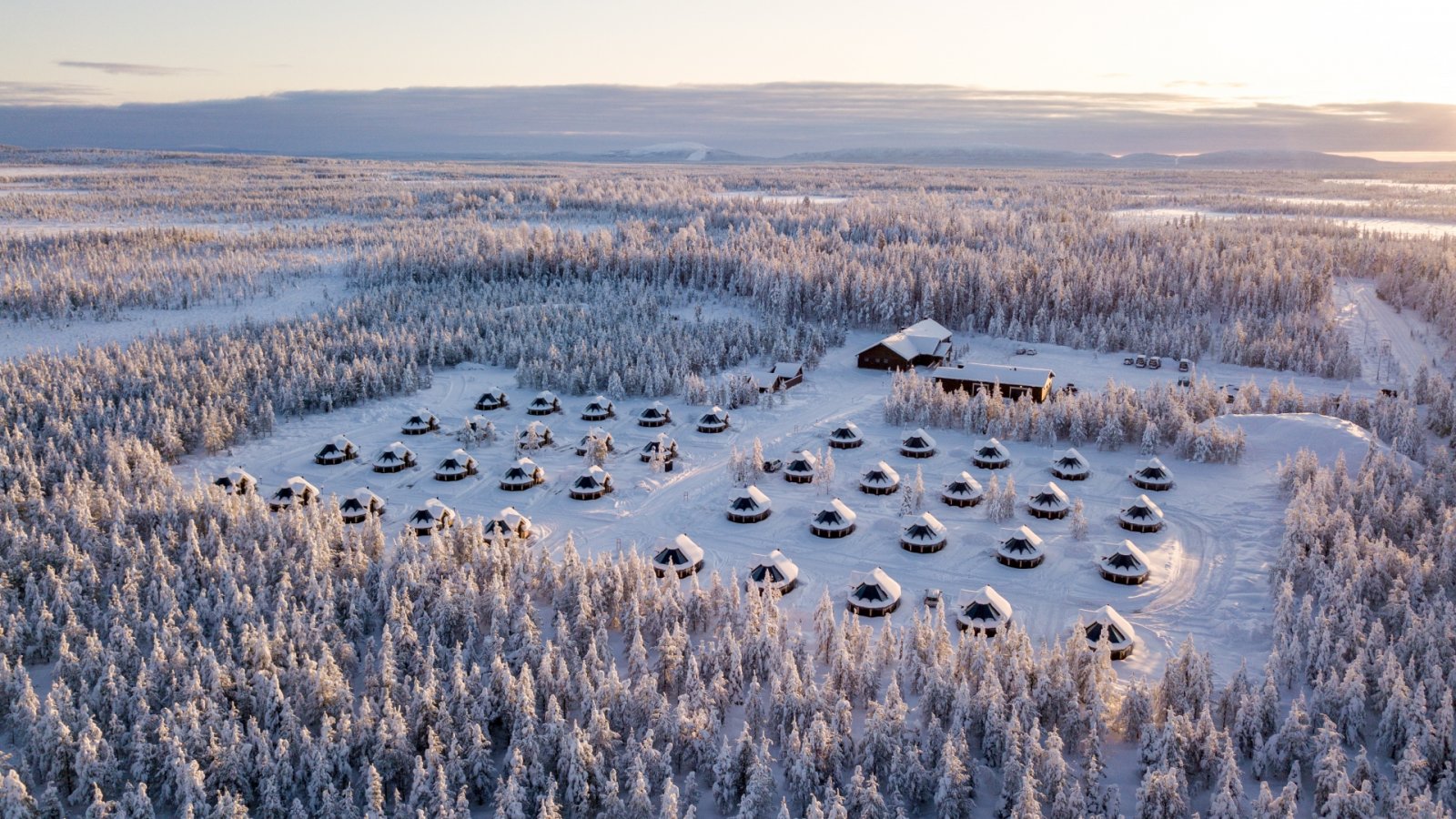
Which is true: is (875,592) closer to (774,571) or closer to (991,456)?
(774,571)

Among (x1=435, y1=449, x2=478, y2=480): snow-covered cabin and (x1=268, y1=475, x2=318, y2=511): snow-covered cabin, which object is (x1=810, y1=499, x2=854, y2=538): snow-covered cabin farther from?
(x1=268, y1=475, x2=318, y2=511): snow-covered cabin

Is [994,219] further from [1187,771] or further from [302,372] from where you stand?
[1187,771]

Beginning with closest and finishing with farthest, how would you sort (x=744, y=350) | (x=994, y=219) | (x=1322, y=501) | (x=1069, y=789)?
(x=1069, y=789) → (x=1322, y=501) → (x=744, y=350) → (x=994, y=219)

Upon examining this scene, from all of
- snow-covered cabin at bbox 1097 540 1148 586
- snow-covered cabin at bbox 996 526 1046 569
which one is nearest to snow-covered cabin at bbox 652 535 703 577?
snow-covered cabin at bbox 996 526 1046 569

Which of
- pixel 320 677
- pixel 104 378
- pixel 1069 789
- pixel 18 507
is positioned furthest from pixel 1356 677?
pixel 104 378

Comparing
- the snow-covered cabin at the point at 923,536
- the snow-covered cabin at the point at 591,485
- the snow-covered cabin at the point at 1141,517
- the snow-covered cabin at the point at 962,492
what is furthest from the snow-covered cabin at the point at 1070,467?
the snow-covered cabin at the point at 591,485

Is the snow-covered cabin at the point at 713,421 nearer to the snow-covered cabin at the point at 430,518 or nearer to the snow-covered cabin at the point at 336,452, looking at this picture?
the snow-covered cabin at the point at 430,518
